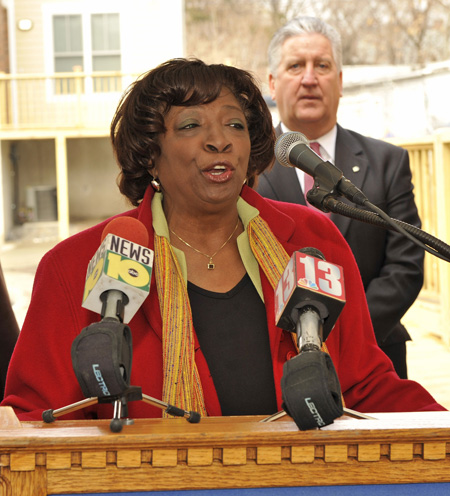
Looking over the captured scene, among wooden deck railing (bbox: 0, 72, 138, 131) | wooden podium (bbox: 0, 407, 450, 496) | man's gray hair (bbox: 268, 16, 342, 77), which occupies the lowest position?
wooden podium (bbox: 0, 407, 450, 496)

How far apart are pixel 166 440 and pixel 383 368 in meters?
0.99

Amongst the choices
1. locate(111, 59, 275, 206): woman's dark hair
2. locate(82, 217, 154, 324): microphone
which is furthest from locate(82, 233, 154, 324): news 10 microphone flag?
locate(111, 59, 275, 206): woman's dark hair

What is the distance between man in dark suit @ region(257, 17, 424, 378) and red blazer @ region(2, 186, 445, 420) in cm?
102

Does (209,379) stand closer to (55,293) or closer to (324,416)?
(55,293)

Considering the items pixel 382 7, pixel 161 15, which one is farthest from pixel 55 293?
pixel 382 7

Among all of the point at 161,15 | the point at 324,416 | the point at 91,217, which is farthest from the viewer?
the point at 91,217

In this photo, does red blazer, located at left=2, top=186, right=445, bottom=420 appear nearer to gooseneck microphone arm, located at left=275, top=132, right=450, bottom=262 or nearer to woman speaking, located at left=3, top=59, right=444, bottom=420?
woman speaking, located at left=3, top=59, right=444, bottom=420

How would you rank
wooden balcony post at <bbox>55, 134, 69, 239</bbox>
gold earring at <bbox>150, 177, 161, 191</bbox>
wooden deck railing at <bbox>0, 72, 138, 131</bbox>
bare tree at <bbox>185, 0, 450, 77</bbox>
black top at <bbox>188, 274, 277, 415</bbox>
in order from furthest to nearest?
bare tree at <bbox>185, 0, 450, 77</bbox>
wooden deck railing at <bbox>0, 72, 138, 131</bbox>
wooden balcony post at <bbox>55, 134, 69, 239</bbox>
gold earring at <bbox>150, 177, 161, 191</bbox>
black top at <bbox>188, 274, 277, 415</bbox>

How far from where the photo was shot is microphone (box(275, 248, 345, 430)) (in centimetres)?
123

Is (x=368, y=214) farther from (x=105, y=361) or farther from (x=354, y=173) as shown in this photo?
(x=354, y=173)

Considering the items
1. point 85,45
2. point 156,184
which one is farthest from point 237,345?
point 85,45

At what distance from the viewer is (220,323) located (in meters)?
2.15

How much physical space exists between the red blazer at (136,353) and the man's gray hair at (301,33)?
1.52 m

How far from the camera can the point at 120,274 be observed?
1.35 meters
